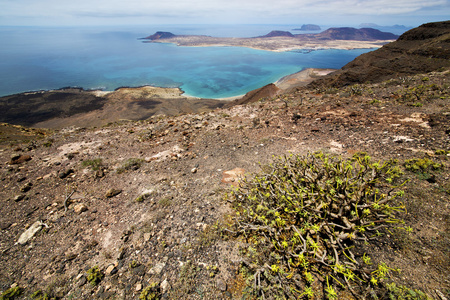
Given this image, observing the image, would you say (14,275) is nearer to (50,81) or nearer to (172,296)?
(172,296)

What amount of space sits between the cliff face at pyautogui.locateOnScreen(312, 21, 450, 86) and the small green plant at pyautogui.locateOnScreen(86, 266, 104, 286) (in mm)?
31257

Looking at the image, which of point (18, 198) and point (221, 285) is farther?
point (18, 198)

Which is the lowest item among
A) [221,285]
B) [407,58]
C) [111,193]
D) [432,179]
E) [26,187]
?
[26,187]

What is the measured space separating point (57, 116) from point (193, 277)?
48.9m

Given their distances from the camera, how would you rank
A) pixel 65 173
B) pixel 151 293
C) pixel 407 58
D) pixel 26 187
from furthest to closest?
1. pixel 407 58
2. pixel 65 173
3. pixel 26 187
4. pixel 151 293

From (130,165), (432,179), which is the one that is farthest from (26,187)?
(432,179)

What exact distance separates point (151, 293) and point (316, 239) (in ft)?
9.73

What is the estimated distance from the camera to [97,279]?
343 centimetres

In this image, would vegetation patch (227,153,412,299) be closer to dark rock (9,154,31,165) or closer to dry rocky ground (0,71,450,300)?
dry rocky ground (0,71,450,300)

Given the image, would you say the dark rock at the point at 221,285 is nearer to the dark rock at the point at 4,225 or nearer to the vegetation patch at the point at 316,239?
the vegetation patch at the point at 316,239

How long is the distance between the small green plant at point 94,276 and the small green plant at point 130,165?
4091 millimetres

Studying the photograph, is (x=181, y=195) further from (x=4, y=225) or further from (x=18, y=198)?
(x=18, y=198)

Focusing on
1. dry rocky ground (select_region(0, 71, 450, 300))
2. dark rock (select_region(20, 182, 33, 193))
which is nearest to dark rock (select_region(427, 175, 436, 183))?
dry rocky ground (select_region(0, 71, 450, 300))

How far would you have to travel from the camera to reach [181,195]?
5.33 meters
